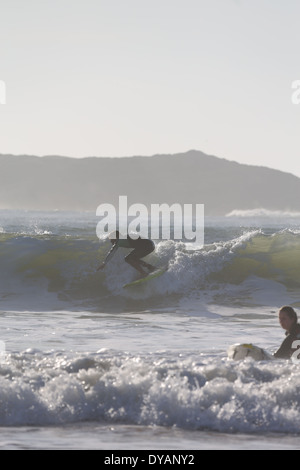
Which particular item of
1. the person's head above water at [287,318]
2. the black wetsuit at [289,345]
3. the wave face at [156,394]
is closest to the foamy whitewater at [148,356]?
the wave face at [156,394]

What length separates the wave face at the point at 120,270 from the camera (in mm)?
19789

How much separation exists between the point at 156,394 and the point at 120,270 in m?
12.8

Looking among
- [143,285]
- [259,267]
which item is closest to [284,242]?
[259,267]

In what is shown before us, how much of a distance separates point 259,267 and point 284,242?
10.8ft

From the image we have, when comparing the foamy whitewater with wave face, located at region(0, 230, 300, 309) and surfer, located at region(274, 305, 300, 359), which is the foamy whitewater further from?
surfer, located at region(274, 305, 300, 359)

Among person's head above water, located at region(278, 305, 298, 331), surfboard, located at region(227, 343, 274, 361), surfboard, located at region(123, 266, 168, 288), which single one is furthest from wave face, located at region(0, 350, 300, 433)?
surfboard, located at region(123, 266, 168, 288)

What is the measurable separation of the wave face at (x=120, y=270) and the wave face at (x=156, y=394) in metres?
8.82

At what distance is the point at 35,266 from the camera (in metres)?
22.9

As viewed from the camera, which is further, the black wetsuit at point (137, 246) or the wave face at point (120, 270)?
the wave face at point (120, 270)

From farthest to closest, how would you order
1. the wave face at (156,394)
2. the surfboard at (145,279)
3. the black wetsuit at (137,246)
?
the surfboard at (145,279) → the black wetsuit at (137,246) → the wave face at (156,394)

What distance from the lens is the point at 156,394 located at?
8.70 m

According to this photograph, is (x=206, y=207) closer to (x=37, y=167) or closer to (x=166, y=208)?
(x=166, y=208)

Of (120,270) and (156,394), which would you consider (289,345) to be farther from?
(120,270)

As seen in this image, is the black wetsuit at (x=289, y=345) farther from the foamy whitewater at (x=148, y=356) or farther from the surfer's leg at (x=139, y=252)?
the surfer's leg at (x=139, y=252)
